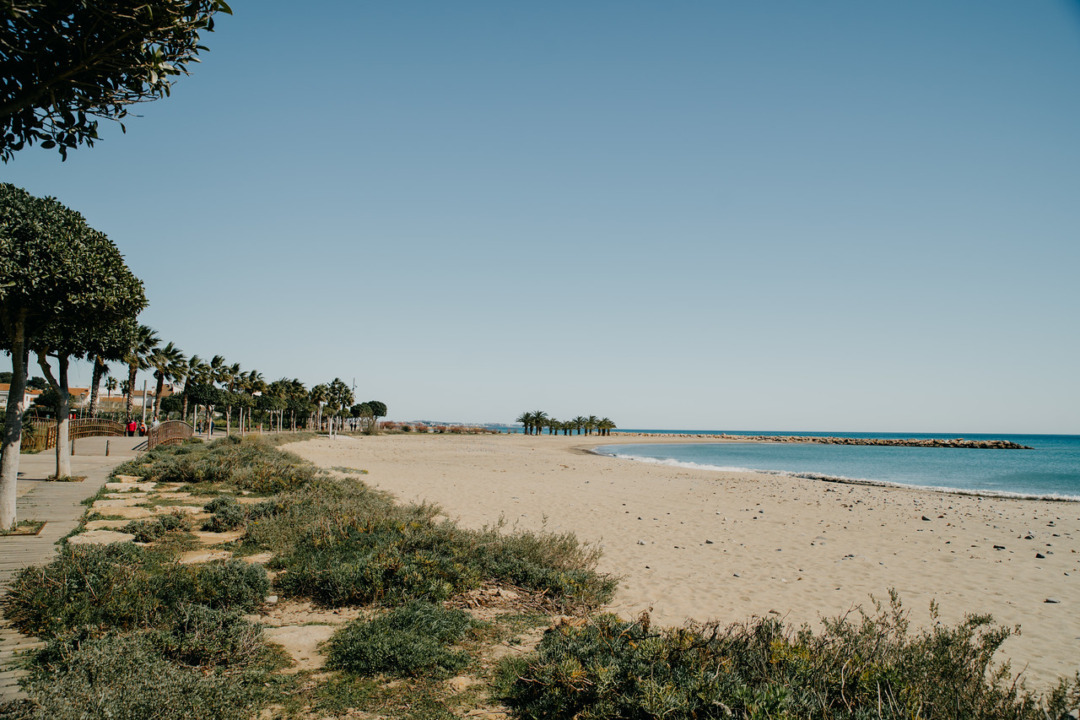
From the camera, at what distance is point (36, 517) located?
10.4 metres

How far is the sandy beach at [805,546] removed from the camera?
27.7ft

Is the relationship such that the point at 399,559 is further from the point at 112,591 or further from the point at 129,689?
the point at 129,689

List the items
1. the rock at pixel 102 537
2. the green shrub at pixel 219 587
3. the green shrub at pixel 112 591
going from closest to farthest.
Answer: the green shrub at pixel 112 591, the green shrub at pixel 219 587, the rock at pixel 102 537

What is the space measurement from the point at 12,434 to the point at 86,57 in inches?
310

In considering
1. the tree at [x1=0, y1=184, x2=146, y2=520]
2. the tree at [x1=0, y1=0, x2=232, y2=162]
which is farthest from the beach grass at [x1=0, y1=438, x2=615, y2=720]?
the tree at [x1=0, y1=0, x2=232, y2=162]

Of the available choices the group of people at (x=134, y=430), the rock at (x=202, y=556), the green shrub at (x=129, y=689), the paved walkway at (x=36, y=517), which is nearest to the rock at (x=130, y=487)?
the paved walkway at (x=36, y=517)

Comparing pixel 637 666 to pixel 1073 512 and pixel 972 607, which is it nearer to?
pixel 972 607

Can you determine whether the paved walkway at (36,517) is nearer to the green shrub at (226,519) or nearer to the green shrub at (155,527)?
the green shrub at (155,527)

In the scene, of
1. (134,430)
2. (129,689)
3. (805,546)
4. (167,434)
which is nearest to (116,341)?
(129,689)

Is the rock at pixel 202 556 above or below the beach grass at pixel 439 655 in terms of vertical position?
below

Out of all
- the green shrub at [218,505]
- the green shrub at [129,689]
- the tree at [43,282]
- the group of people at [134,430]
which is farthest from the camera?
the group of people at [134,430]

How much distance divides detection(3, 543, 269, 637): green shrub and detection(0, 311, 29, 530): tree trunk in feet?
12.5

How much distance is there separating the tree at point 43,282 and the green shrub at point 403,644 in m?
7.21

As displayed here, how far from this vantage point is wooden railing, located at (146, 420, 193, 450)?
29750 millimetres
